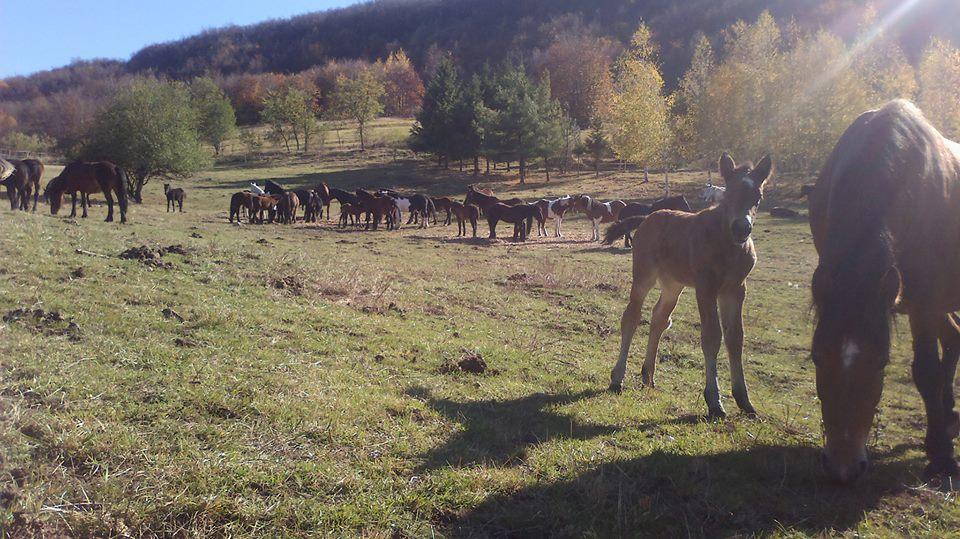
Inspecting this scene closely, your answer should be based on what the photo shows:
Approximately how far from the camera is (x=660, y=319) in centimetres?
688

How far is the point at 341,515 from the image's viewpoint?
3.18 metres

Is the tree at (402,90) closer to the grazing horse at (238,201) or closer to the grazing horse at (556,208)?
the grazing horse at (238,201)

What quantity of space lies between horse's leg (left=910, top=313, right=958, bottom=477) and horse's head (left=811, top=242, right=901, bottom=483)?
1.21 m

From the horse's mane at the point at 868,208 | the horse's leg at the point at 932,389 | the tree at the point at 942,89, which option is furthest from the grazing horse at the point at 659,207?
the tree at the point at 942,89

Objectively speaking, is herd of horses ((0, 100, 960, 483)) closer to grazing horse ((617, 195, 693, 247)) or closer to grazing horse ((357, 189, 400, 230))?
grazing horse ((617, 195, 693, 247))

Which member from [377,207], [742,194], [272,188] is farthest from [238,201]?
[742,194]

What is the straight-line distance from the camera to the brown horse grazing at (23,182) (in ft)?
64.0

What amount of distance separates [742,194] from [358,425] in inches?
168

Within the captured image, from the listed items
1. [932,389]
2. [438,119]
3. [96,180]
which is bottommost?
[932,389]

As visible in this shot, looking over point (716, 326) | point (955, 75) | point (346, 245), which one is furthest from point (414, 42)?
point (716, 326)

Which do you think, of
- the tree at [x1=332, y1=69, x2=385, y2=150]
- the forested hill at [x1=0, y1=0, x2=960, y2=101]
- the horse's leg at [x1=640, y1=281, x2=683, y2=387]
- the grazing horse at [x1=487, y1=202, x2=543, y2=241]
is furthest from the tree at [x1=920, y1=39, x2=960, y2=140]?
the forested hill at [x1=0, y1=0, x2=960, y2=101]

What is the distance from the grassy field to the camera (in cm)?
321

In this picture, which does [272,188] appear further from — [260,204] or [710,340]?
[710,340]

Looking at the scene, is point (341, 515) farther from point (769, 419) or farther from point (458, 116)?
point (458, 116)
